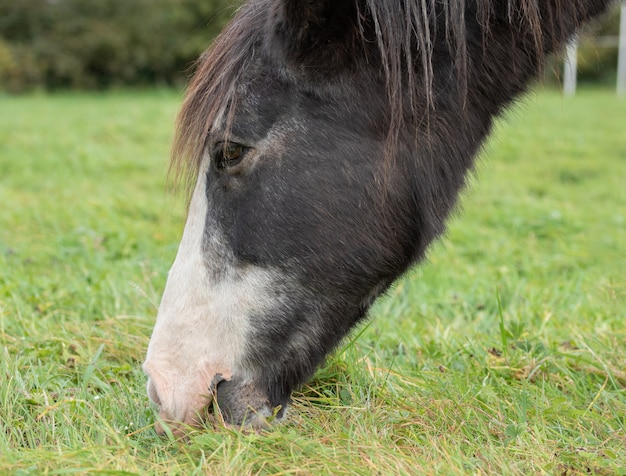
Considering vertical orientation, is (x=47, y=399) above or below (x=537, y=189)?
above

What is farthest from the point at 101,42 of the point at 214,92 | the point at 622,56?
the point at 214,92

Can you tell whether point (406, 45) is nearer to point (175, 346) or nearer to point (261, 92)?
point (261, 92)

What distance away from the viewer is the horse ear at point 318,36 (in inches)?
74.1

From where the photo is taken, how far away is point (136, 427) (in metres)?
2.13

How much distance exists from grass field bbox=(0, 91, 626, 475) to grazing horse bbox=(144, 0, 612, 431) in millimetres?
230

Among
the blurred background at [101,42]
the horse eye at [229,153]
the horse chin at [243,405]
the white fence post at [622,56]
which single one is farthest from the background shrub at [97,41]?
the horse chin at [243,405]

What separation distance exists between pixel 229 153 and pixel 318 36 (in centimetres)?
42

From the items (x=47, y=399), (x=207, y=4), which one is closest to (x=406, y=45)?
(x=47, y=399)

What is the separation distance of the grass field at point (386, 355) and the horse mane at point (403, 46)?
1.28ft

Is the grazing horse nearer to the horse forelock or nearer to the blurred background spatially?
the horse forelock

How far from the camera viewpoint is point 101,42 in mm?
18078

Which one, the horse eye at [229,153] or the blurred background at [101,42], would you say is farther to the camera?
the blurred background at [101,42]

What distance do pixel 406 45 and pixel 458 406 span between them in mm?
1169

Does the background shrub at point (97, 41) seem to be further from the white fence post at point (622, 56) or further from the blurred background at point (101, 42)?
the white fence post at point (622, 56)
